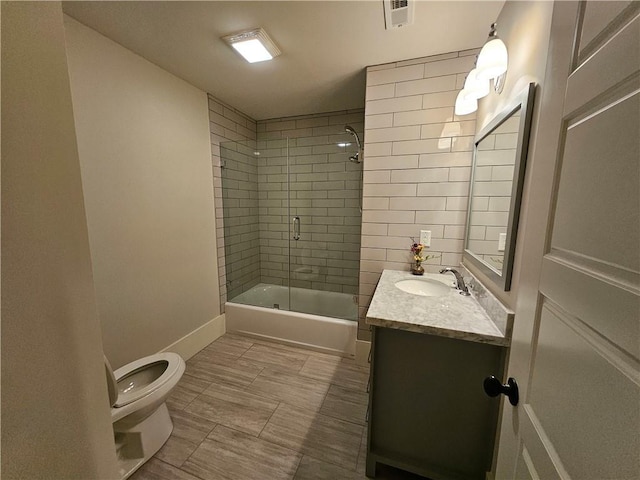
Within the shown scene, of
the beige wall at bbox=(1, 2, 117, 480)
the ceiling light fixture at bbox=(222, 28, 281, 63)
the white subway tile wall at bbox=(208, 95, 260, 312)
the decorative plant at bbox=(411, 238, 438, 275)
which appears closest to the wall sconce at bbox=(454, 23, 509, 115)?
the decorative plant at bbox=(411, 238, 438, 275)

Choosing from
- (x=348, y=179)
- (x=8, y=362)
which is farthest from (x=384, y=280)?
(x=8, y=362)

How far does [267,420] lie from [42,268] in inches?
62.2

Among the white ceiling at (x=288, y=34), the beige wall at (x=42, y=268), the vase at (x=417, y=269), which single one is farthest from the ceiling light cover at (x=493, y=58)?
the beige wall at (x=42, y=268)

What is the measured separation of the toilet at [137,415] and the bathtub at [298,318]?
3.35ft

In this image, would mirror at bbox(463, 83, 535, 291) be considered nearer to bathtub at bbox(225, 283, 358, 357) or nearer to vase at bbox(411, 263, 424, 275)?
vase at bbox(411, 263, 424, 275)

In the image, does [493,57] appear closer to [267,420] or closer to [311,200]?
[311,200]

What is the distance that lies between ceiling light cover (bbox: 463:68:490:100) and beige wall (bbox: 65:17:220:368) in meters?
2.15

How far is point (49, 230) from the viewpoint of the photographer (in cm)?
48

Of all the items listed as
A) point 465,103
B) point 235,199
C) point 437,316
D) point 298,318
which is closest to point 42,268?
point 437,316

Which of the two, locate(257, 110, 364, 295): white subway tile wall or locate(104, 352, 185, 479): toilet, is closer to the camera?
locate(104, 352, 185, 479): toilet

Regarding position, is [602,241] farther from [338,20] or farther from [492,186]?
[338,20]

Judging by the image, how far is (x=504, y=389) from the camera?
0.69 meters

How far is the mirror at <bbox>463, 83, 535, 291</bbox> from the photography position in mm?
1014

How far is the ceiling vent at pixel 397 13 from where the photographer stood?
1.24 meters
